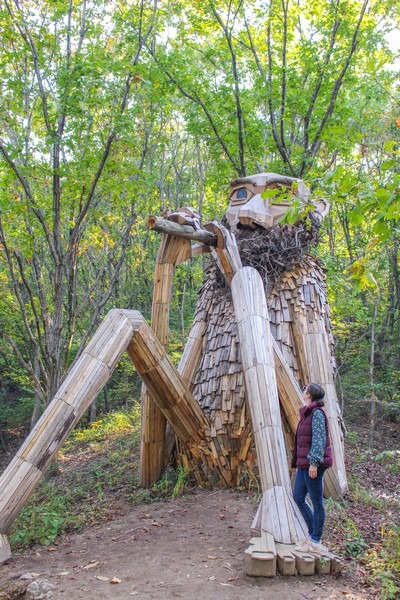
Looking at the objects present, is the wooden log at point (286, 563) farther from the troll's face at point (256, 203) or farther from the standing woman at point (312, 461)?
the troll's face at point (256, 203)

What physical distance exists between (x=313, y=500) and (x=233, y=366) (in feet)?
6.46

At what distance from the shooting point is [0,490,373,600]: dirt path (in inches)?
131

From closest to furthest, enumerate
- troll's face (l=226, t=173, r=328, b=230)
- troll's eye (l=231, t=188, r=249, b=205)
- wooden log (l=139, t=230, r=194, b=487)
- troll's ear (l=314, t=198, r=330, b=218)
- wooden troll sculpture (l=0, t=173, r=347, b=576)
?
wooden troll sculpture (l=0, t=173, r=347, b=576)
wooden log (l=139, t=230, r=194, b=487)
troll's face (l=226, t=173, r=328, b=230)
troll's eye (l=231, t=188, r=249, b=205)
troll's ear (l=314, t=198, r=330, b=218)

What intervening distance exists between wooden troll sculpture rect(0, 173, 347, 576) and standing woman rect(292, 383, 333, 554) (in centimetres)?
11

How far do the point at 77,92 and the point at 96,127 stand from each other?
1.42 m

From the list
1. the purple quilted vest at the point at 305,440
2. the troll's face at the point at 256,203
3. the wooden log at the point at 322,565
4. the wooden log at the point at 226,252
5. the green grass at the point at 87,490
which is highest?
the troll's face at the point at 256,203

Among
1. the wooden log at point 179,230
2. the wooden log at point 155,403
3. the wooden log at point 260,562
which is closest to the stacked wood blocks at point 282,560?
the wooden log at point 260,562

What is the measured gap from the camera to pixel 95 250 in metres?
13.6

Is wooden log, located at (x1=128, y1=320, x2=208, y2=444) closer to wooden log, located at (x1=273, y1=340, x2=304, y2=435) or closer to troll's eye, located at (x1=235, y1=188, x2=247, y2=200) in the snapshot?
wooden log, located at (x1=273, y1=340, x2=304, y2=435)

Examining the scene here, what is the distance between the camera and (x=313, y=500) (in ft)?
12.5

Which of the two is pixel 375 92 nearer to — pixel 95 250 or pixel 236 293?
pixel 236 293

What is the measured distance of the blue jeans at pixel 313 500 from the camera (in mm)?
3744

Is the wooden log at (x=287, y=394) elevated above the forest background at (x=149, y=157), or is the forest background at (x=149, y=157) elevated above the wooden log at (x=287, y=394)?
the forest background at (x=149, y=157)

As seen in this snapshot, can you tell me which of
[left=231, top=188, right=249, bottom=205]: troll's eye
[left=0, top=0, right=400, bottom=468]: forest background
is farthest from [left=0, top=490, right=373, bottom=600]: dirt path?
[left=231, top=188, right=249, bottom=205]: troll's eye
